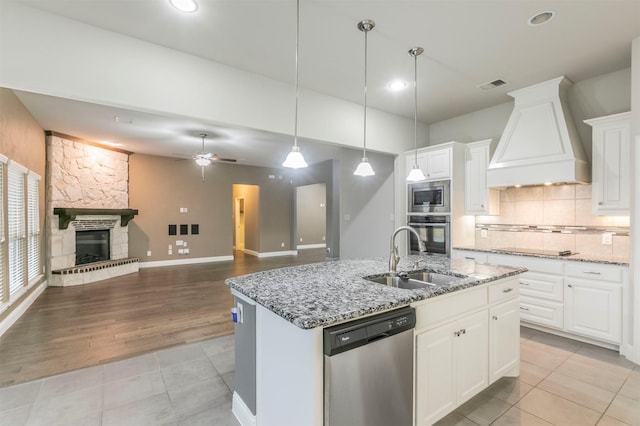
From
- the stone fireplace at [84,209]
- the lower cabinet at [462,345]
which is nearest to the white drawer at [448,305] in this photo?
the lower cabinet at [462,345]

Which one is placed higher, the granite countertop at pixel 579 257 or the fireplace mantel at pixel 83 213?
the fireplace mantel at pixel 83 213

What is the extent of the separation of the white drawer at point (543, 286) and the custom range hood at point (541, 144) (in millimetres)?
1073

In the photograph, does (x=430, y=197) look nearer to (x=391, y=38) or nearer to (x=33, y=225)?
(x=391, y=38)

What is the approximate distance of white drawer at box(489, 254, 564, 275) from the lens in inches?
126

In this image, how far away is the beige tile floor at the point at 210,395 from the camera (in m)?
1.98

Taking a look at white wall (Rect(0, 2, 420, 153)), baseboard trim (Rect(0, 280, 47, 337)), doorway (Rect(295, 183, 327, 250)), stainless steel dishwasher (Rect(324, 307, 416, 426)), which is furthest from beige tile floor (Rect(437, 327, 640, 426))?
doorway (Rect(295, 183, 327, 250))

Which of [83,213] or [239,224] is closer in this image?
[83,213]

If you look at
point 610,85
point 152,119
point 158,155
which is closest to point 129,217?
point 158,155

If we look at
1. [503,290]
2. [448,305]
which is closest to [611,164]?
[503,290]

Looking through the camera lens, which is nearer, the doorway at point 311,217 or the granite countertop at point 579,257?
the granite countertop at point 579,257

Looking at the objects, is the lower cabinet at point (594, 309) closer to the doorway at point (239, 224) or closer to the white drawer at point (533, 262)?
the white drawer at point (533, 262)

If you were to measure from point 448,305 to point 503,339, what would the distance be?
845 millimetres

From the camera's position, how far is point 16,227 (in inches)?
150

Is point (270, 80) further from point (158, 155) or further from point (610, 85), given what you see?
point (158, 155)
